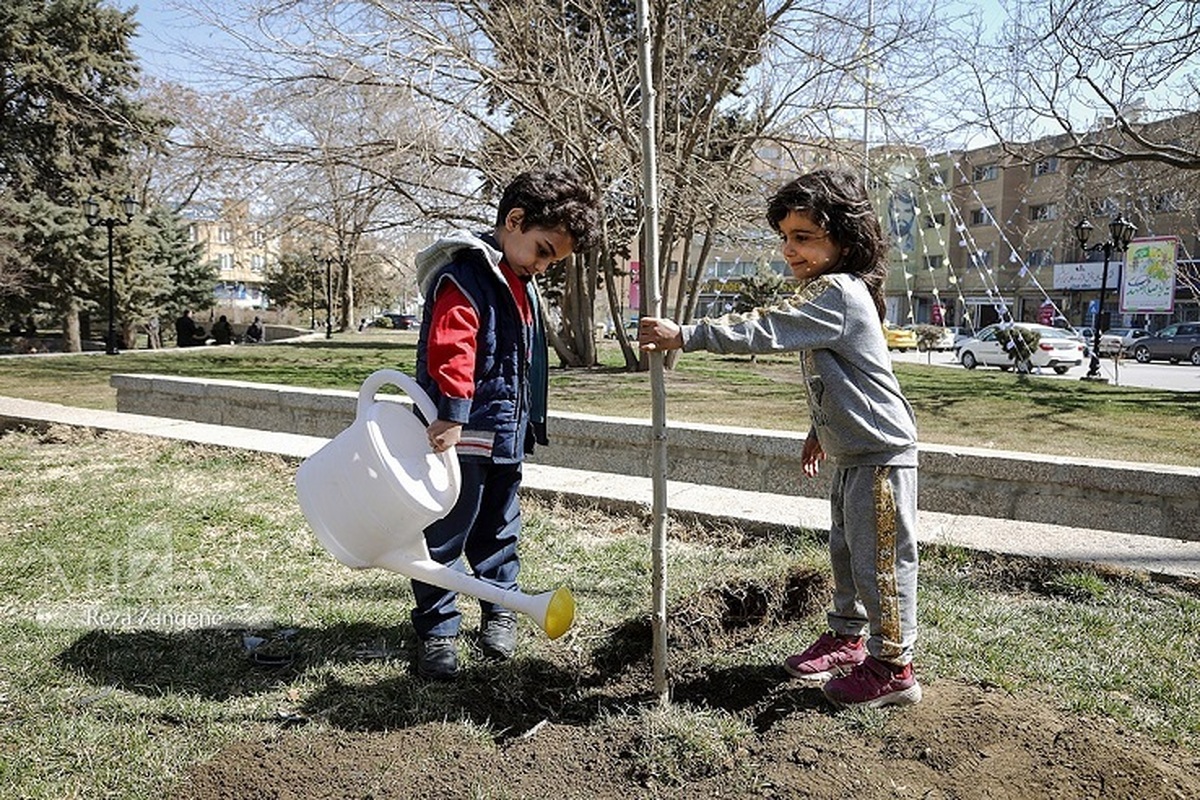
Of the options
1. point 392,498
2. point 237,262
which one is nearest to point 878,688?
point 392,498

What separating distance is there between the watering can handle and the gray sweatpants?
1175mm

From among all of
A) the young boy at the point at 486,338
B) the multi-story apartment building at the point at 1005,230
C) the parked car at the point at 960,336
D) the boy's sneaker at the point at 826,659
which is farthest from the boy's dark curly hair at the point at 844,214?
the parked car at the point at 960,336

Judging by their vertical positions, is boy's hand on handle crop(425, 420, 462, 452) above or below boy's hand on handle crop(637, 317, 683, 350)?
below

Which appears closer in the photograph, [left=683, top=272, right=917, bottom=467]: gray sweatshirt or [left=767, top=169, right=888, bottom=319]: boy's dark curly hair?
[left=683, top=272, right=917, bottom=467]: gray sweatshirt

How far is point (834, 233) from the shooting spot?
95.8 inches

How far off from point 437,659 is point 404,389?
85cm

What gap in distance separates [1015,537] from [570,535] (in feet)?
6.69

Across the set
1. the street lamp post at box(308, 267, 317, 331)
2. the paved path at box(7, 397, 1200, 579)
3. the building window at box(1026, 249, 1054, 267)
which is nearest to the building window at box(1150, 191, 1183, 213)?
the paved path at box(7, 397, 1200, 579)

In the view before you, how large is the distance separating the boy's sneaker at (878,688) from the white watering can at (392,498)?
2.50ft

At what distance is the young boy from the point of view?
8.48ft

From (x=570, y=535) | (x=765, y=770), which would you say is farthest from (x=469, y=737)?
(x=570, y=535)

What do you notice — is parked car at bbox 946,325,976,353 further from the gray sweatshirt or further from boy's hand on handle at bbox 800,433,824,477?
the gray sweatshirt

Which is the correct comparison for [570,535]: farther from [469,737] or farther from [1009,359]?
[1009,359]

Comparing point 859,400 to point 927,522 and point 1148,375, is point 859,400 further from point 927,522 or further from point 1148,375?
point 1148,375
